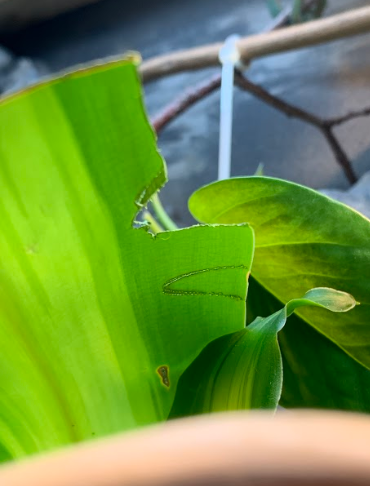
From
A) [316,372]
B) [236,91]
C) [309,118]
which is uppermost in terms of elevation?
[236,91]

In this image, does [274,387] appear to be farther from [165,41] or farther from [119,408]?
[165,41]

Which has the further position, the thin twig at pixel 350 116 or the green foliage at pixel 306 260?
the thin twig at pixel 350 116

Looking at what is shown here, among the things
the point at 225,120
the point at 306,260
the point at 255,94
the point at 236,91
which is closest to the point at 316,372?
the point at 306,260

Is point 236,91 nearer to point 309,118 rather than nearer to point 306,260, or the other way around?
point 309,118

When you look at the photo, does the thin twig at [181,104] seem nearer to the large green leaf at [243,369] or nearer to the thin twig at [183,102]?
the thin twig at [183,102]

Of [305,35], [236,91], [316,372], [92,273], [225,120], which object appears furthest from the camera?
[236,91]

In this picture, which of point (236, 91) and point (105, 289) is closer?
point (105, 289)

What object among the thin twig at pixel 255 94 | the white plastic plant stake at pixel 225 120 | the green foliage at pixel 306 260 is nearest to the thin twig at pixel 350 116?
the thin twig at pixel 255 94

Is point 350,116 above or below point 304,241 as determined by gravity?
above
